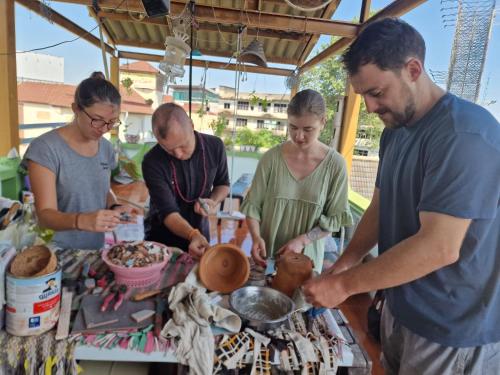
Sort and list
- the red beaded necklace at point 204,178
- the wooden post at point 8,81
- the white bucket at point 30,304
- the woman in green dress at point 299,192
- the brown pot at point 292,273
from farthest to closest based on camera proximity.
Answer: the wooden post at point 8,81, the red beaded necklace at point 204,178, the woman in green dress at point 299,192, the brown pot at point 292,273, the white bucket at point 30,304

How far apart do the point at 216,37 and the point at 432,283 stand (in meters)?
4.12

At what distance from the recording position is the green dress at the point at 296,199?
5.85 feet

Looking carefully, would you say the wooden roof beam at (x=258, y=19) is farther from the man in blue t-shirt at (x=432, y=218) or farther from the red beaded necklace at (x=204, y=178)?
the man in blue t-shirt at (x=432, y=218)

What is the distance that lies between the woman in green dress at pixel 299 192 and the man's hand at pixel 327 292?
0.69m

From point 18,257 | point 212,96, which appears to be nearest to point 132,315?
point 18,257

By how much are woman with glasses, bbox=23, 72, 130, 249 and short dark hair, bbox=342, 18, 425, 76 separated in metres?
1.15

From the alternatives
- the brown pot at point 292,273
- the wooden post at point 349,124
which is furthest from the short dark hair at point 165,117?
the wooden post at point 349,124

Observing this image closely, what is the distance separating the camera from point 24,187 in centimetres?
317

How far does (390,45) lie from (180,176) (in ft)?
4.33

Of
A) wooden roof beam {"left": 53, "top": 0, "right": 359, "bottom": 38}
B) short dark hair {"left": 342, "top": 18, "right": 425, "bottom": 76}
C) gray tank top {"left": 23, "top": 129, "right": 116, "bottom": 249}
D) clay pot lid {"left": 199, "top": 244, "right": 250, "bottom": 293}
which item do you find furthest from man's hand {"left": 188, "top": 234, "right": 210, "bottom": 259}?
wooden roof beam {"left": 53, "top": 0, "right": 359, "bottom": 38}

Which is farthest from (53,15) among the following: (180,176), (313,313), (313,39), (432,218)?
(432,218)

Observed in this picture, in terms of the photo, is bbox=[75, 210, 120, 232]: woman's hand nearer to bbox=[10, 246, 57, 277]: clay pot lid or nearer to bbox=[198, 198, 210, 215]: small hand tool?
bbox=[10, 246, 57, 277]: clay pot lid

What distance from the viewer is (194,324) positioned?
103cm

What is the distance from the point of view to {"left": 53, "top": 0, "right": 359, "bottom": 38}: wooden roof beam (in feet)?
8.04
